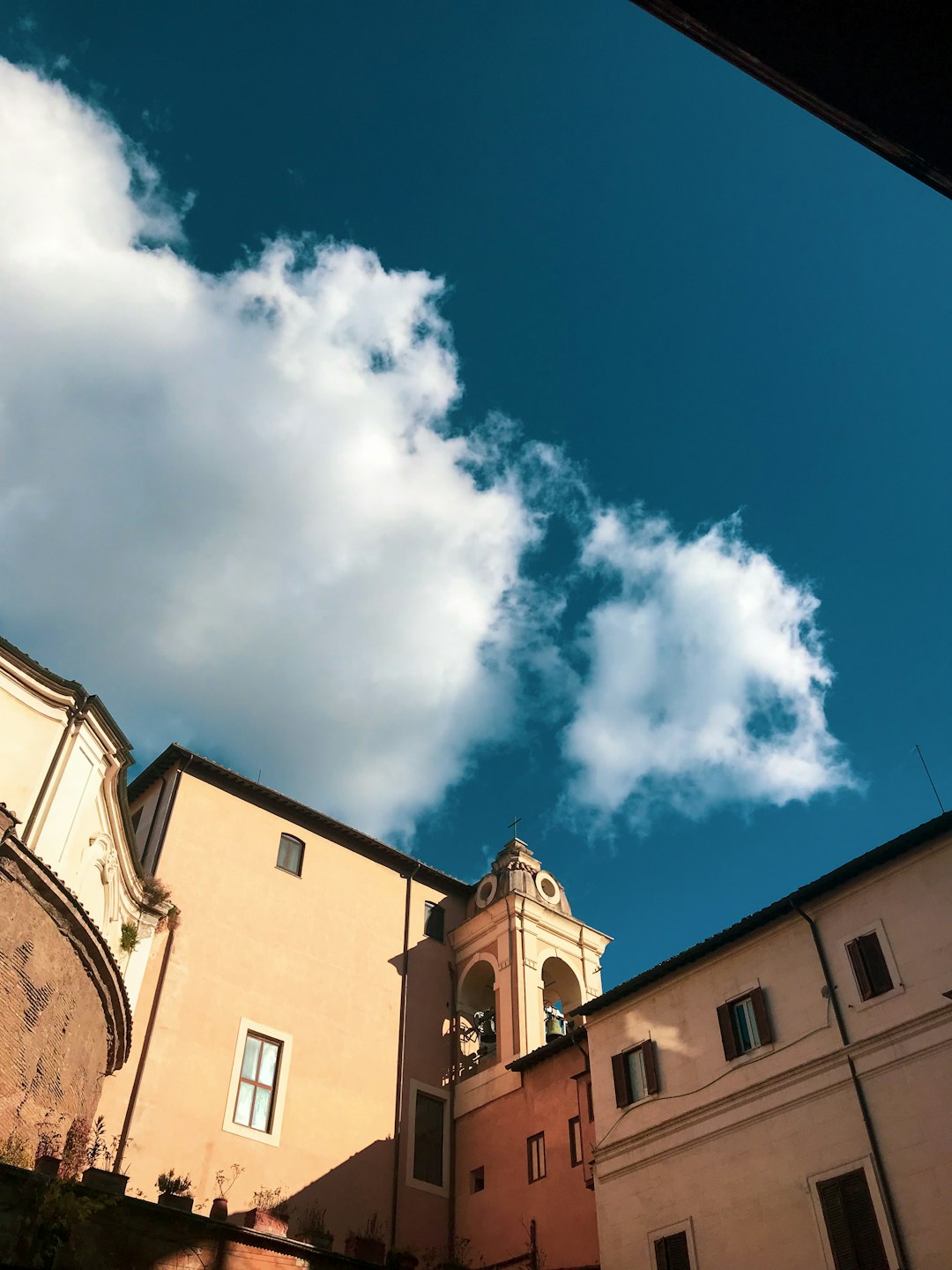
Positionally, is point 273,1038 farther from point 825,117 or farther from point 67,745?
point 825,117

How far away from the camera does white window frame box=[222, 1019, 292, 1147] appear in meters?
23.5

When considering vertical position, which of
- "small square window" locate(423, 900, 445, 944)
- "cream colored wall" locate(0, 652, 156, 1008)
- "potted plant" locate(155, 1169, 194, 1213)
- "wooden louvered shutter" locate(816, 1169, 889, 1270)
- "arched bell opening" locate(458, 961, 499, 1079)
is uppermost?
"small square window" locate(423, 900, 445, 944)

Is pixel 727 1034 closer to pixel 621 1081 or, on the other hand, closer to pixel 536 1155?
pixel 621 1081

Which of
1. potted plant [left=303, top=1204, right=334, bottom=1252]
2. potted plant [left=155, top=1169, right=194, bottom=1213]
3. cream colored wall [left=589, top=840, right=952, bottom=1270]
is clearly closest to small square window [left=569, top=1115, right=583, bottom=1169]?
cream colored wall [left=589, top=840, right=952, bottom=1270]

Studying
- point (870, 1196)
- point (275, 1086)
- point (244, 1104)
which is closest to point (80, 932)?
point (244, 1104)

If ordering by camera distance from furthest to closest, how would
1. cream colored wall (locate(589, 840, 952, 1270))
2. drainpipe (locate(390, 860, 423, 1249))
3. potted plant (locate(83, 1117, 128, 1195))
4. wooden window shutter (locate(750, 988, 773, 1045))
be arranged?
drainpipe (locate(390, 860, 423, 1249)) → wooden window shutter (locate(750, 988, 773, 1045)) → cream colored wall (locate(589, 840, 952, 1270)) → potted plant (locate(83, 1117, 128, 1195))

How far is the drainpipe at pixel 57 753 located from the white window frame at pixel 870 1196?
14556 mm

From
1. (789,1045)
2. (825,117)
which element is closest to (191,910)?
(789,1045)

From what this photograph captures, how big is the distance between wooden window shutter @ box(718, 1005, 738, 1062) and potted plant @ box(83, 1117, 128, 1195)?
434 inches

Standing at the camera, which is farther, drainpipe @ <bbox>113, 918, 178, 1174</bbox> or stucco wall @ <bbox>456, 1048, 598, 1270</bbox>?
stucco wall @ <bbox>456, 1048, 598, 1270</bbox>

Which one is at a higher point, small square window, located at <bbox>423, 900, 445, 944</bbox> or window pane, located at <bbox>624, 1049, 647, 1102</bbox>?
small square window, located at <bbox>423, 900, 445, 944</bbox>

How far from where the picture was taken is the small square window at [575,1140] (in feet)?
76.4

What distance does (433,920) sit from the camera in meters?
32.0

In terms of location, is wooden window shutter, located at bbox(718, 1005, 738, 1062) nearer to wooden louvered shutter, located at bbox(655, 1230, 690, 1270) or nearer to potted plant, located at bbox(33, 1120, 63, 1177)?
wooden louvered shutter, located at bbox(655, 1230, 690, 1270)
